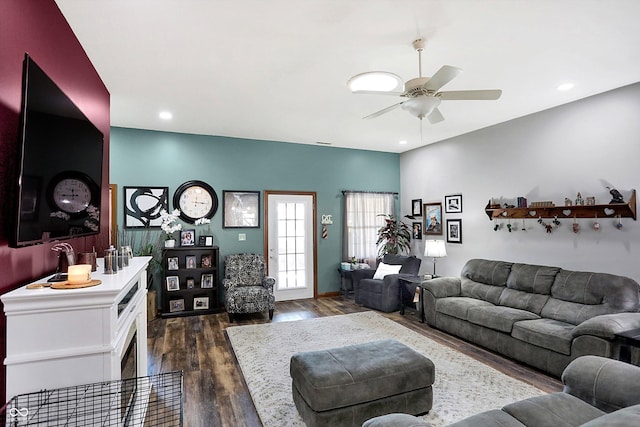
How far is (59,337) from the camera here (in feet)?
5.05

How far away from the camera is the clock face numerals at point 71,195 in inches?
75.9

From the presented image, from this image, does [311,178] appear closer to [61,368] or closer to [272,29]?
[272,29]

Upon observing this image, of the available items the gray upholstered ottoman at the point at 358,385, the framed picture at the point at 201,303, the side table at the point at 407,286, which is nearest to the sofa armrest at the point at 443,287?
the side table at the point at 407,286

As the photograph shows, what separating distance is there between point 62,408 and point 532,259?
16.9ft

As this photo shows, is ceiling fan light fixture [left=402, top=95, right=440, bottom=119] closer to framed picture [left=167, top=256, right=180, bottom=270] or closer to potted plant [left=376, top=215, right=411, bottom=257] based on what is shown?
potted plant [left=376, top=215, right=411, bottom=257]

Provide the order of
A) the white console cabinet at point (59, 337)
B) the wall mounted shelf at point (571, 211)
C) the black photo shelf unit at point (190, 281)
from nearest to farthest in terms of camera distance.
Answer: the white console cabinet at point (59, 337), the wall mounted shelf at point (571, 211), the black photo shelf unit at point (190, 281)

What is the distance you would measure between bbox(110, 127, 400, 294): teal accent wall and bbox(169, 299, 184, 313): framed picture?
98 cm

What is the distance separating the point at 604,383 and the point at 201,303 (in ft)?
16.6

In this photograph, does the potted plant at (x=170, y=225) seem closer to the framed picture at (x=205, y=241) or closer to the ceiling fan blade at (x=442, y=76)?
the framed picture at (x=205, y=241)

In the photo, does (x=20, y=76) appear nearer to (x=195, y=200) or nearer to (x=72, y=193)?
(x=72, y=193)

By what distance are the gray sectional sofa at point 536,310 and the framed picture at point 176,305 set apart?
149 inches

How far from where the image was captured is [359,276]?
6.21 metres

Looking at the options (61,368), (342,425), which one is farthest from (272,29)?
(342,425)

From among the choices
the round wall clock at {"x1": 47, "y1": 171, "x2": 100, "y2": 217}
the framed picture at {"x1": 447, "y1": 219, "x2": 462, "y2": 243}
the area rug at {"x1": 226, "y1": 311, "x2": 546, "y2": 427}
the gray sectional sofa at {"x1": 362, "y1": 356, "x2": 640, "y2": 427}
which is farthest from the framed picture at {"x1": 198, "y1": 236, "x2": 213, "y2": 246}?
the gray sectional sofa at {"x1": 362, "y1": 356, "x2": 640, "y2": 427}
